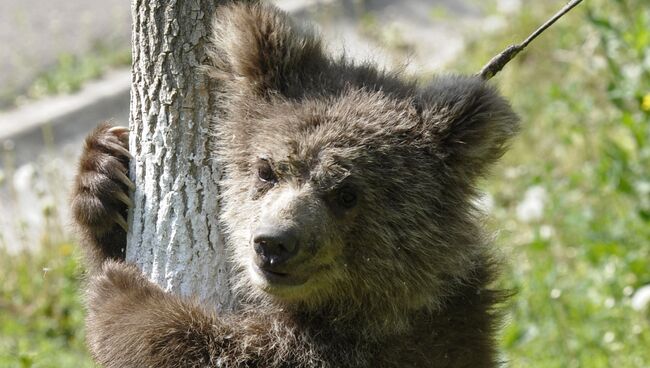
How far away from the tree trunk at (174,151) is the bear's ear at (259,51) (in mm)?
97

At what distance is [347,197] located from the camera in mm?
4508

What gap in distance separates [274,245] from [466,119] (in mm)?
1069

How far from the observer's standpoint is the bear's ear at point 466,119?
14.6ft

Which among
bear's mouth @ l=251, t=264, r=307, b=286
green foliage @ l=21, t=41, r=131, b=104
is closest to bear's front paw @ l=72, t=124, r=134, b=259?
bear's mouth @ l=251, t=264, r=307, b=286

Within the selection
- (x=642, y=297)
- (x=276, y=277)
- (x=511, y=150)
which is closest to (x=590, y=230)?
(x=642, y=297)

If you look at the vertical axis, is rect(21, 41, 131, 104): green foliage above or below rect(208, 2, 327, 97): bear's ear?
below

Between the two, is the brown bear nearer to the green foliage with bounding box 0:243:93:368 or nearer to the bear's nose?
the bear's nose

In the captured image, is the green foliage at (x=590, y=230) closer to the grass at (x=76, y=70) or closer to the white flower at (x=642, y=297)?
the white flower at (x=642, y=297)

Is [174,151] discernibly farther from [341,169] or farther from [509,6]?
[509,6]

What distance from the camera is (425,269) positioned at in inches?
185

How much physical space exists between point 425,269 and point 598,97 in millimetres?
6419

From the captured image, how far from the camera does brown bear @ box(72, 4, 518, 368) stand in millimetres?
4465

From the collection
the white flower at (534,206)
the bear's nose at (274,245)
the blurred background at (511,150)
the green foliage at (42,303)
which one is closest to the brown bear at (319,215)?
the bear's nose at (274,245)

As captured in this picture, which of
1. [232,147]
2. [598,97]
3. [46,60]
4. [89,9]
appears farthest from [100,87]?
[232,147]
